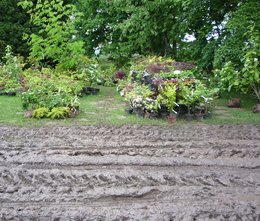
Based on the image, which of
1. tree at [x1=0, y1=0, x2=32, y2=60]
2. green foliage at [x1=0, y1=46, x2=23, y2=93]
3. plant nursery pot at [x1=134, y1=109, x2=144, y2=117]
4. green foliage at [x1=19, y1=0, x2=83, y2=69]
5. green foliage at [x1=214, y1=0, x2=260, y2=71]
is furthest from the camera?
tree at [x1=0, y1=0, x2=32, y2=60]

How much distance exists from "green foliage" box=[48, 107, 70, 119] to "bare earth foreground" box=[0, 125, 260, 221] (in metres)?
1.01

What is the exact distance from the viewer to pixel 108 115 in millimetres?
7926

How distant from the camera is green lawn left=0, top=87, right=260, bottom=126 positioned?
718 centimetres

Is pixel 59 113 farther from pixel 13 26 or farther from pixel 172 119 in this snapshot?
pixel 13 26

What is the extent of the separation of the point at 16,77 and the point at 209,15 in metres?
6.67

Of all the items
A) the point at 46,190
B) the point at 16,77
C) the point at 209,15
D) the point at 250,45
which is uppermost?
the point at 209,15

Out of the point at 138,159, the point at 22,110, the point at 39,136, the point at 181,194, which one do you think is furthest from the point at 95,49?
the point at 181,194

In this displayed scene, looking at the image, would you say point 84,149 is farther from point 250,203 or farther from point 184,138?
point 250,203

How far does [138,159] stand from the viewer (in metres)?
4.93

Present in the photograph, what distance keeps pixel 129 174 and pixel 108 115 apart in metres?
3.63

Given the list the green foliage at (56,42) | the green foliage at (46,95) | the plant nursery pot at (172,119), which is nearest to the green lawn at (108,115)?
the plant nursery pot at (172,119)

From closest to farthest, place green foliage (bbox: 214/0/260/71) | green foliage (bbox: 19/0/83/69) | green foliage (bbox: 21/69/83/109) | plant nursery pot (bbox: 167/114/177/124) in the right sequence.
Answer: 1. plant nursery pot (bbox: 167/114/177/124)
2. green foliage (bbox: 21/69/83/109)
3. green foliage (bbox: 214/0/260/71)
4. green foliage (bbox: 19/0/83/69)

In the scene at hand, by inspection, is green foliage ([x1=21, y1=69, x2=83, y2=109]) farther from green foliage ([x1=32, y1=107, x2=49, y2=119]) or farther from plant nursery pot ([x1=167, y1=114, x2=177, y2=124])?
plant nursery pot ([x1=167, y1=114, x2=177, y2=124])

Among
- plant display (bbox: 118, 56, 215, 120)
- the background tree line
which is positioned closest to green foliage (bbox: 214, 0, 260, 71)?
the background tree line
